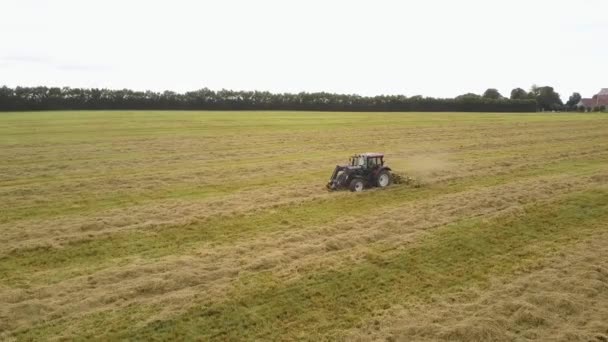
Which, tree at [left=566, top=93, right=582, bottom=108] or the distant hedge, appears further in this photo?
tree at [left=566, top=93, right=582, bottom=108]

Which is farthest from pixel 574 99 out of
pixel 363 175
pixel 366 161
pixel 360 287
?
pixel 360 287

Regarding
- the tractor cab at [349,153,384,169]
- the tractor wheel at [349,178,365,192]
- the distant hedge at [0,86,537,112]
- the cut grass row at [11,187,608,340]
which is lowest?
the cut grass row at [11,187,608,340]

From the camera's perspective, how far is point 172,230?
12.8m

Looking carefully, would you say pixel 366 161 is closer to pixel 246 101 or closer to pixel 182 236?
pixel 182 236

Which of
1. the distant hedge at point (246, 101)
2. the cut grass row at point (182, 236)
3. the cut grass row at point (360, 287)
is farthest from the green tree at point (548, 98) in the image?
the cut grass row at point (360, 287)

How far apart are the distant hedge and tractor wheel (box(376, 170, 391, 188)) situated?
196 ft

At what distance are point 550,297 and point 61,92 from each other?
74.2 m

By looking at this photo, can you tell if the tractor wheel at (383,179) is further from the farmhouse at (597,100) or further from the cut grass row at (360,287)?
the farmhouse at (597,100)

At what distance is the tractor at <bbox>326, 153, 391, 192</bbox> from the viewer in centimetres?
1738

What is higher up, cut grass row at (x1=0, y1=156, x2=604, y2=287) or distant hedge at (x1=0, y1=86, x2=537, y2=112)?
distant hedge at (x1=0, y1=86, x2=537, y2=112)

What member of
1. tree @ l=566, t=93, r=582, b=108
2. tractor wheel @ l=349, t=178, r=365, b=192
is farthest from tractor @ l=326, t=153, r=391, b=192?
tree @ l=566, t=93, r=582, b=108

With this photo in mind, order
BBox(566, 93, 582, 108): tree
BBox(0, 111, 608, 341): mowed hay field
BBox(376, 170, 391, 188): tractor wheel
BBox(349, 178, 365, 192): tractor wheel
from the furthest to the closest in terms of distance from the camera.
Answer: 1. BBox(566, 93, 582, 108): tree
2. BBox(376, 170, 391, 188): tractor wheel
3. BBox(349, 178, 365, 192): tractor wheel
4. BBox(0, 111, 608, 341): mowed hay field

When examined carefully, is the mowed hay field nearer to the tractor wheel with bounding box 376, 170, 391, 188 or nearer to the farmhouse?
the tractor wheel with bounding box 376, 170, 391, 188

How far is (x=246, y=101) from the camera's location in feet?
253
